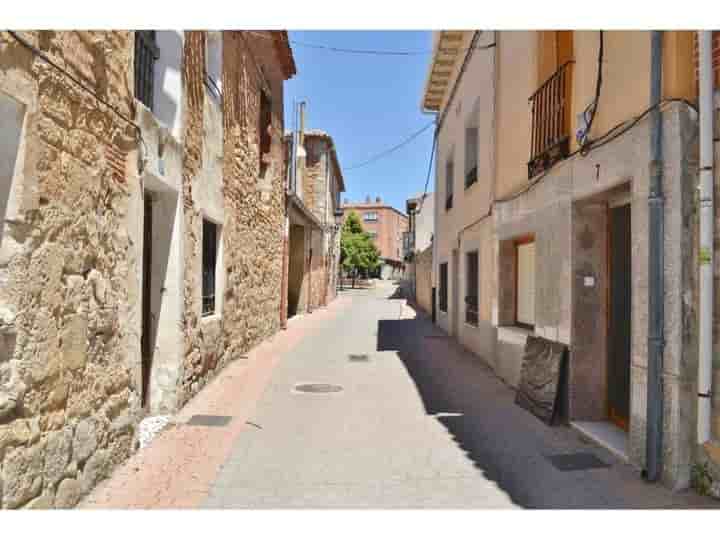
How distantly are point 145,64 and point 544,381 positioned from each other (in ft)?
17.8

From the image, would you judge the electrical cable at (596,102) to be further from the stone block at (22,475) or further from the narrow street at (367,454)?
A: the stone block at (22,475)

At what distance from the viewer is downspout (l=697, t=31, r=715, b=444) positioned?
131 inches

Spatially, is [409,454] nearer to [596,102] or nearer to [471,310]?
[596,102]

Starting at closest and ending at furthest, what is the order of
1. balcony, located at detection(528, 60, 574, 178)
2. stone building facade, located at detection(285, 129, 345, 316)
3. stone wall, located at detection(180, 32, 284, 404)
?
balcony, located at detection(528, 60, 574, 178)
stone wall, located at detection(180, 32, 284, 404)
stone building facade, located at detection(285, 129, 345, 316)

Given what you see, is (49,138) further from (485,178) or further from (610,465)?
(485,178)

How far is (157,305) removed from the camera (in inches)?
219

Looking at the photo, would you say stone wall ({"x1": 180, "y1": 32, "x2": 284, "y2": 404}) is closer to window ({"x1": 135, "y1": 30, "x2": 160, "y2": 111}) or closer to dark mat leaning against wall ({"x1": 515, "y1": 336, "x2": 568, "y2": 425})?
window ({"x1": 135, "y1": 30, "x2": 160, "y2": 111})

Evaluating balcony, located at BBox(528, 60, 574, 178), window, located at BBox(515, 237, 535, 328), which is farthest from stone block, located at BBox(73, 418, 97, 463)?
window, located at BBox(515, 237, 535, 328)

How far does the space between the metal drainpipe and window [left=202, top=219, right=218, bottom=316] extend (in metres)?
5.36

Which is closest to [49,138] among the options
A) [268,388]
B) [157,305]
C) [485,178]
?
[157,305]

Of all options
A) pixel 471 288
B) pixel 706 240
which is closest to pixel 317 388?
pixel 471 288

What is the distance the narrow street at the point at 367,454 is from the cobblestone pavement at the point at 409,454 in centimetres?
1

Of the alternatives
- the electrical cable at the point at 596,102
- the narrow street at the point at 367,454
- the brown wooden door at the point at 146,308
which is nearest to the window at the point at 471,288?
the narrow street at the point at 367,454

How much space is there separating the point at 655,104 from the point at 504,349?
4.39m
